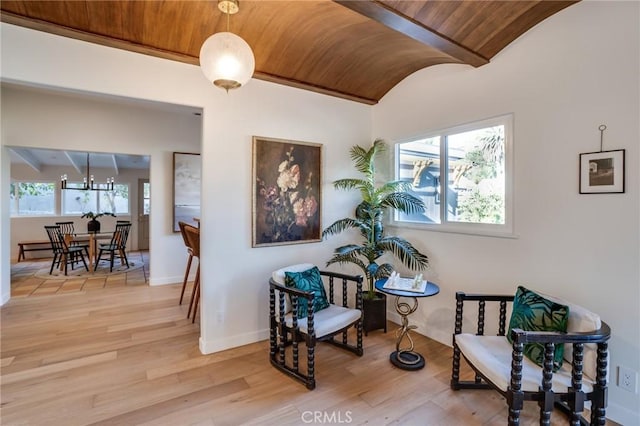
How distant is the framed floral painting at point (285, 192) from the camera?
303cm

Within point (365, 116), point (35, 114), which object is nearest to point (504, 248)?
point (365, 116)

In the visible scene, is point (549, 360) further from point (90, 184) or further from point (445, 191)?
point (90, 184)

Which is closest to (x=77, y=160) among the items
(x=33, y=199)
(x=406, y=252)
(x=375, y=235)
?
(x=33, y=199)

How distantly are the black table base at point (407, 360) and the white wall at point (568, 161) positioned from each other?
75cm

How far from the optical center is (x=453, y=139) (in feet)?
9.87

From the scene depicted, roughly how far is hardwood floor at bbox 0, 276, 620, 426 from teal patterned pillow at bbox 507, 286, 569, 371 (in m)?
0.49

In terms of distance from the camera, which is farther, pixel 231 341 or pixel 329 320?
pixel 231 341

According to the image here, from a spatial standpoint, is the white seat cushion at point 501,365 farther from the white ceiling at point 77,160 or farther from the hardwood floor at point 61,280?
the white ceiling at point 77,160

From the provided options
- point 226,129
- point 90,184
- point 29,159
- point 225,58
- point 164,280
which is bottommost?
point 164,280

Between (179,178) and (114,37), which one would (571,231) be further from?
(179,178)

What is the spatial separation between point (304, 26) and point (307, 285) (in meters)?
2.19

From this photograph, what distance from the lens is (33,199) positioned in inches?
305

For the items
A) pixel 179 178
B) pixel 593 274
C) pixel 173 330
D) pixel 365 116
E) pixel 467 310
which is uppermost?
pixel 365 116

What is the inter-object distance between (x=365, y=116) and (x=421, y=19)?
5.61 feet
